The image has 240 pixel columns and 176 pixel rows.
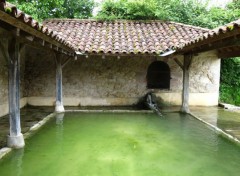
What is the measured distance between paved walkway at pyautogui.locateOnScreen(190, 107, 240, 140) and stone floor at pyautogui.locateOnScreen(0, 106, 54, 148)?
5.68m

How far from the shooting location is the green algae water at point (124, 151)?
4.80m

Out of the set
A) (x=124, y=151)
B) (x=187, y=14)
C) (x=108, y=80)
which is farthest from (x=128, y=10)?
(x=124, y=151)

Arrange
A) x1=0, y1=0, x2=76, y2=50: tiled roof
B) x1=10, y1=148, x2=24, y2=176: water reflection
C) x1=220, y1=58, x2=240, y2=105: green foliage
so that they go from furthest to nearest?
x1=220, y1=58, x2=240, y2=105: green foliage, x1=10, y1=148, x2=24, y2=176: water reflection, x1=0, y1=0, x2=76, y2=50: tiled roof

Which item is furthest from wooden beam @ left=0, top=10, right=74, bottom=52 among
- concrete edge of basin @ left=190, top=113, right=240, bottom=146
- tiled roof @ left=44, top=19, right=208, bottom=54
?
concrete edge of basin @ left=190, top=113, right=240, bottom=146

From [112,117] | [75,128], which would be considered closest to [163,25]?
[112,117]

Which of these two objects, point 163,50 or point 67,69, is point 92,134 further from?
point 67,69

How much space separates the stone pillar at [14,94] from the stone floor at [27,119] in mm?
328

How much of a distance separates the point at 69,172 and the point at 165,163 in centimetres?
181

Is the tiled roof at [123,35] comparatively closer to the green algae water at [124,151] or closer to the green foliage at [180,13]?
the green foliage at [180,13]

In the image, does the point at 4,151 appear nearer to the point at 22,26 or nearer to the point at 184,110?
the point at 22,26

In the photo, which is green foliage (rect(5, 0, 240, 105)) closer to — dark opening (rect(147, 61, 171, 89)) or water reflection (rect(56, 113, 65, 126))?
dark opening (rect(147, 61, 171, 89))

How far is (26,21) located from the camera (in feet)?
14.4

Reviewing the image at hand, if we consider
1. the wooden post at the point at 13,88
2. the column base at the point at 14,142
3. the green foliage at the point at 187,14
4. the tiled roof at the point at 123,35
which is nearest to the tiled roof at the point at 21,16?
the wooden post at the point at 13,88

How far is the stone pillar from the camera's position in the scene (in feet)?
18.5
